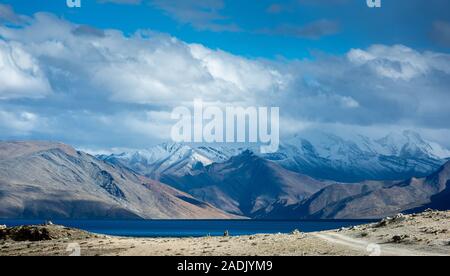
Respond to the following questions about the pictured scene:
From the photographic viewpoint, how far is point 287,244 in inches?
2724

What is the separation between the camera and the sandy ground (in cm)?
6206

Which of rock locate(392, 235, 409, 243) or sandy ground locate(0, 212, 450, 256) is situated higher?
rock locate(392, 235, 409, 243)

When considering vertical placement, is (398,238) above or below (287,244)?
above

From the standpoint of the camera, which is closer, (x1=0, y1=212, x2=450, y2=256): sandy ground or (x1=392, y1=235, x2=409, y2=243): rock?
(x1=0, y1=212, x2=450, y2=256): sandy ground

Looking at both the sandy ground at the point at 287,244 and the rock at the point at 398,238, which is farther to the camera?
the rock at the point at 398,238

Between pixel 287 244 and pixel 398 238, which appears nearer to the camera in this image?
pixel 398 238

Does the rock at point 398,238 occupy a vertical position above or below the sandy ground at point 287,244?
above

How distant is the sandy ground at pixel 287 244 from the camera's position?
62.1 m
